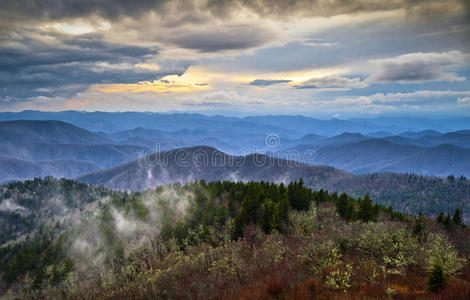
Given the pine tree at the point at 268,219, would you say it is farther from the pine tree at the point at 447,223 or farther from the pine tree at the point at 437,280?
the pine tree at the point at 437,280

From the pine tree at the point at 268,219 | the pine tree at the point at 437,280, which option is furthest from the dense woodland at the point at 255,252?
the pine tree at the point at 268,219

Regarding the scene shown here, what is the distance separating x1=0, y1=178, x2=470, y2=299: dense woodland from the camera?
28.8m

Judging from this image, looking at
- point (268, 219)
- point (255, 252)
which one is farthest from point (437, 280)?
point (268, 219)

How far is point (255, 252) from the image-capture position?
5116cm

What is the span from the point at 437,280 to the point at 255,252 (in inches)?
1226

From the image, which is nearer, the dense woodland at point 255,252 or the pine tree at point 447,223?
the dense woodland at point 255,252

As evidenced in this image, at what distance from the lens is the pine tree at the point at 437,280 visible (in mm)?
24922

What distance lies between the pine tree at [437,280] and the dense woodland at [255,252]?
0.30ft

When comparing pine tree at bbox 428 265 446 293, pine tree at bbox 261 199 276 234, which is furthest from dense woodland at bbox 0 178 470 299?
pine tree at bbox 261 199 276 234

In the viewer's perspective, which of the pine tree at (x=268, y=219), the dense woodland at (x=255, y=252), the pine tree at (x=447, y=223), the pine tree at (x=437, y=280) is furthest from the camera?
the pine tree at (x=268, y=219)

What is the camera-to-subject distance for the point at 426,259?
31.5 m

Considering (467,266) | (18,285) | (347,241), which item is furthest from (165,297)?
(18,285)

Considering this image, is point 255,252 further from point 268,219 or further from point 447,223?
point 447,223

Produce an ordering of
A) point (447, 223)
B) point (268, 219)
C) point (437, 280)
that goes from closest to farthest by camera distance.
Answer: point (437, 280), point (447, 223), point (268, 219)
